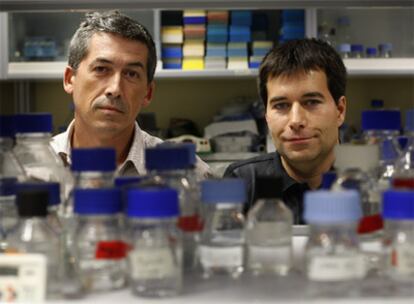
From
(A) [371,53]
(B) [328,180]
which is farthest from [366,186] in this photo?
(A) [371,53]

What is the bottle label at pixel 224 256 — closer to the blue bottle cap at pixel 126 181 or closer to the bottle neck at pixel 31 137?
the blue bottle cap at pixel 126 181

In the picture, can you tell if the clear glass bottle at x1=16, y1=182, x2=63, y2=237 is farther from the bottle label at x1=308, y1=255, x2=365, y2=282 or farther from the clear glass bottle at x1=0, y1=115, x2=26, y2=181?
the bottle label at x1=308, y1=255, x2=365, y2=282

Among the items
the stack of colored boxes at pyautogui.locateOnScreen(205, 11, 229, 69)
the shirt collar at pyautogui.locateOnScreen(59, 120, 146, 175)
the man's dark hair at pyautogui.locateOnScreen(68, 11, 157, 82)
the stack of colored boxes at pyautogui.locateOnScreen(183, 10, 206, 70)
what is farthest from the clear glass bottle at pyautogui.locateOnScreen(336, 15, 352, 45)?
the shirt collar at pyautogui.locateOnScreen(59, 120, 146, 175)

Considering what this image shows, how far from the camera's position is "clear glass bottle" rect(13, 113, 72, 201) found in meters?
1.00

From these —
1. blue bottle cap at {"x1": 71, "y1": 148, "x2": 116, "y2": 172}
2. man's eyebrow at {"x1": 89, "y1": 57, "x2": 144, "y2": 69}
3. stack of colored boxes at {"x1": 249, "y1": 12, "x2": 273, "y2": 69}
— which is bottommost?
blue bottle cap at {"x1": 71, "y1": 148, "x2": 116, "y2": 172}

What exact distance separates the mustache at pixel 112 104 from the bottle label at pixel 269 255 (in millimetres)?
1053

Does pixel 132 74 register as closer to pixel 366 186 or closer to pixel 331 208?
pixel 366 186

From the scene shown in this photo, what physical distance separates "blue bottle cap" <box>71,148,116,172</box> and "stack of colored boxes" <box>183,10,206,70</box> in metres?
2.40

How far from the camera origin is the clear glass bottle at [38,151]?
997 millimetres

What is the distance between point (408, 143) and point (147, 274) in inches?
24.3

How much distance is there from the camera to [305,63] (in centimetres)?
172

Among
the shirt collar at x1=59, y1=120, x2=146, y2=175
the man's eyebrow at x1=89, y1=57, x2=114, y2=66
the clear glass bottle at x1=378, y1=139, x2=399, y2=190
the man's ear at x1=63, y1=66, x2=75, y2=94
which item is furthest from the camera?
the man's ear at x1=63, y1=66, x2=75, y2=94

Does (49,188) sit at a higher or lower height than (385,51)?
lower

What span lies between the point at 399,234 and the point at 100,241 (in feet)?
1.27
